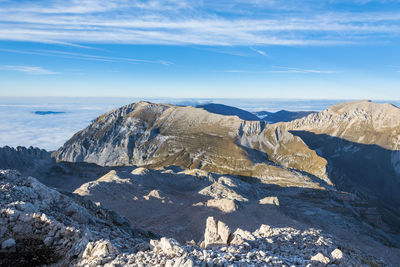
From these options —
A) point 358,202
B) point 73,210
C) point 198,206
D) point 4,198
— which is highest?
point 4,198

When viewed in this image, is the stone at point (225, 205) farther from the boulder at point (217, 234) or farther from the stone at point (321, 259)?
the stone at point (321, 259)

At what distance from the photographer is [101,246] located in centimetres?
1759

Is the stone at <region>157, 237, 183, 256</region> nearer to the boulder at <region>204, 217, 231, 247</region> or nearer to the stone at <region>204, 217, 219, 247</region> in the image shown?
the boulder at <region>204, 217, 231, 247</region>

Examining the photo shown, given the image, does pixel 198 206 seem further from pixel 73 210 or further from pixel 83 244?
pixel 83 244

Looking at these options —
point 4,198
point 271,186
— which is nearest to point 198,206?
point 4,198

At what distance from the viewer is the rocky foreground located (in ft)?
54.8

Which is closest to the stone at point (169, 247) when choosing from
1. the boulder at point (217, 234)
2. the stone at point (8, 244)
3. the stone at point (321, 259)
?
the boulder at point (217, 234)

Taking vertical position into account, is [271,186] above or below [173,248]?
below

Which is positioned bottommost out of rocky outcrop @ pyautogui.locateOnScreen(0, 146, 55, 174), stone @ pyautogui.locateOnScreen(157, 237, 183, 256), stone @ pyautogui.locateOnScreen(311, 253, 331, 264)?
rocky outcrop @ pyautogui.locateOnScreen(0, 146, 55, 174)

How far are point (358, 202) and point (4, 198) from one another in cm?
16896

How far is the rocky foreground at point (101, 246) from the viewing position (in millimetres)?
16703

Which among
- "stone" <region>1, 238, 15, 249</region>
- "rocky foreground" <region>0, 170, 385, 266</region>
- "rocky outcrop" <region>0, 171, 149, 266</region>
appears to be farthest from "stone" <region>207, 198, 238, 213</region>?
"stone" <region>1, 238, 15, 249</region>

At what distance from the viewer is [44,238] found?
19672mm

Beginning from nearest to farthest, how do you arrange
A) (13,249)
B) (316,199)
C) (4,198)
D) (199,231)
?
1. (13,249)
2. (4,198)
3. (199,231)
4. (316,199)
